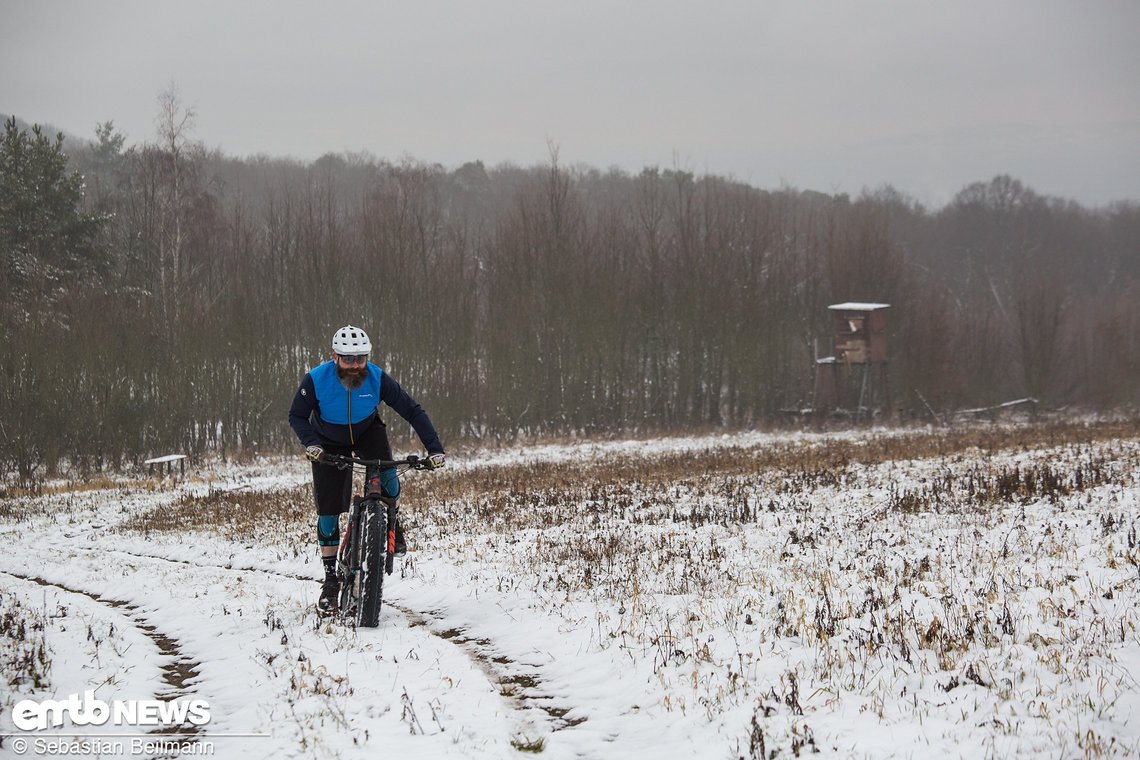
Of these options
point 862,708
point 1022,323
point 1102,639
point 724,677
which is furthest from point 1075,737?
point 1022,323

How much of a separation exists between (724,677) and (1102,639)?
8.35 feet

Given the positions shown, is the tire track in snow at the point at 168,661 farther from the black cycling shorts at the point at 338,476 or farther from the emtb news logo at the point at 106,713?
the black cycling shorts at the point at 338,476

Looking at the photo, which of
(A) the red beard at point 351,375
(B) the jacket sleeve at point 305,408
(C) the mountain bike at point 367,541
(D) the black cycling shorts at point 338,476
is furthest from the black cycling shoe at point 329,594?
(A) the red beard at point 351,375

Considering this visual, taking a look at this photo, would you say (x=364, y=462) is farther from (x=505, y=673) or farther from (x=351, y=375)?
(x=505, y=673)

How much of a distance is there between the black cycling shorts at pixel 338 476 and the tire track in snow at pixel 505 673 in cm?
128

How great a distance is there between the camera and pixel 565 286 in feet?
158

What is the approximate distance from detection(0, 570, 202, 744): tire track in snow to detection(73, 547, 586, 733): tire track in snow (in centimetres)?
193

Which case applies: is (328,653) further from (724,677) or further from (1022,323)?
(1022,323)

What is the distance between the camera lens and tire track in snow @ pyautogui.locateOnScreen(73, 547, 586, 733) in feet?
20.1

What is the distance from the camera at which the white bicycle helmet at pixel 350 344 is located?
8.23 m

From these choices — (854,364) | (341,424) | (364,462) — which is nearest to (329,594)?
(364,462)

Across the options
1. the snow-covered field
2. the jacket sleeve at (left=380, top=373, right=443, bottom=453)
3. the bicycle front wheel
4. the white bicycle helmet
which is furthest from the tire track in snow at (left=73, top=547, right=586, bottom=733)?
the white bicycle helmet

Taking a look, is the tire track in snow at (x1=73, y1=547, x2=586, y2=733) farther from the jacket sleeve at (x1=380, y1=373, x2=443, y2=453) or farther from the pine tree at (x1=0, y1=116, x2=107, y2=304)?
the pine tree at (x1=0, y1=116, x2=107, y2=304)

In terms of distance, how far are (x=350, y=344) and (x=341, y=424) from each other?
760 millimetres
